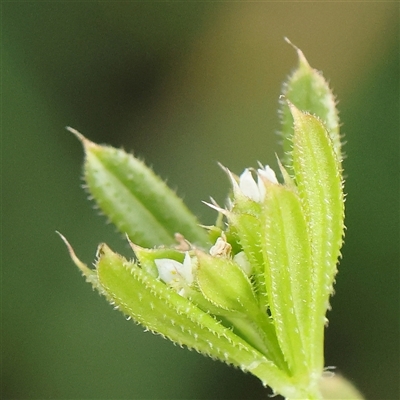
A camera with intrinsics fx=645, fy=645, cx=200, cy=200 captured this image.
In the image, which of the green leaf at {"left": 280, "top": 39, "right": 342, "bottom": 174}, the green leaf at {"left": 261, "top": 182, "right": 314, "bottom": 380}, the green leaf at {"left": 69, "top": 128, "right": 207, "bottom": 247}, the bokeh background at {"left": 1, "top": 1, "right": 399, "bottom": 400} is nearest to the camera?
the green leaf at {"left": 261, "top": 182, "right": 314, "bottom": 380}

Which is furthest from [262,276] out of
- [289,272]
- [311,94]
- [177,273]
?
[311,94]

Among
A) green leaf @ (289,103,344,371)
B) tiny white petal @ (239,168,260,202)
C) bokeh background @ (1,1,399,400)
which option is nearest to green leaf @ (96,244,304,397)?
green leaf @ (289,103,344,371)

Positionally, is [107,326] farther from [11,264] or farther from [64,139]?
[64,139]

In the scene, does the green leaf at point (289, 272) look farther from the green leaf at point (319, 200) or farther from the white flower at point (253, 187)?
the white flower at point (253, 187)

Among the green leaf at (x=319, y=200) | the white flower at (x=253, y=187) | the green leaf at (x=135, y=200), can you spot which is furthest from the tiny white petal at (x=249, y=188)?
the green leaf at (x=135, y=200)

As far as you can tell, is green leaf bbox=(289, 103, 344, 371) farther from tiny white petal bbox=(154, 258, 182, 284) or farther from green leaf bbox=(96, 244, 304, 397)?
tiny white petal bbox=(154, 258, 182, 284)
